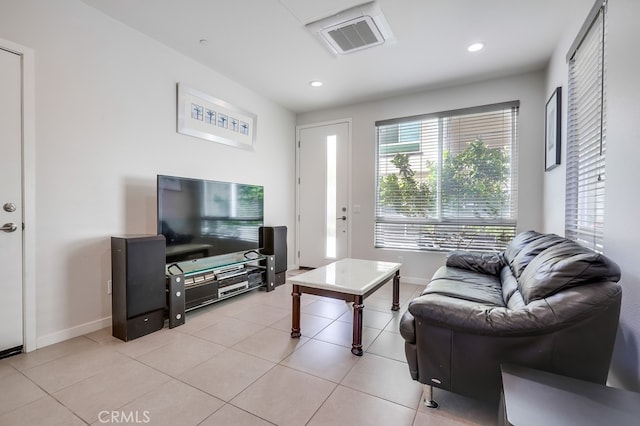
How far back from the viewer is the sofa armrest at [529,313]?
1.21 metres

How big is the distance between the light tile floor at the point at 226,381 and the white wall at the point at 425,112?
179cm

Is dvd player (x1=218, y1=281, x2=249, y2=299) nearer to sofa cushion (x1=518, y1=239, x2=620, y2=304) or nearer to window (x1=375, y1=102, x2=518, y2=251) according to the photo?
window (x1=375, y1=102, x2=518, y2=251)

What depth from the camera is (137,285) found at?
231 cm

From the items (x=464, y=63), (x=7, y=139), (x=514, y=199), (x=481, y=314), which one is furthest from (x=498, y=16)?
(x=7, y=139)

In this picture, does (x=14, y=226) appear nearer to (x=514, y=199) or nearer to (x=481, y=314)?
(x=481, y=314)

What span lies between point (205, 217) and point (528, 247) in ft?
9.43

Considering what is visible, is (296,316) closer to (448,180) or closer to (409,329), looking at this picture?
(409,329)

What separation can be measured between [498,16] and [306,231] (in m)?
3.60

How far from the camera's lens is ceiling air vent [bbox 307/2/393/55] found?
7.64 ft

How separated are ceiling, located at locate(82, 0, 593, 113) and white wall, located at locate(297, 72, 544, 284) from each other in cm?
16

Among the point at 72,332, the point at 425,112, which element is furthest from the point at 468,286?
the point at 72,332

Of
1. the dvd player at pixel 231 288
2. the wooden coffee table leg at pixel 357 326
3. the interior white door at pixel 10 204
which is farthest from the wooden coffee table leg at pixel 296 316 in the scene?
the interior white door at pixel 10 204

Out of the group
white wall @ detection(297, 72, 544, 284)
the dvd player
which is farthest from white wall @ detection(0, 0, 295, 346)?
white wall @ detection(297, 72, 544, 284)

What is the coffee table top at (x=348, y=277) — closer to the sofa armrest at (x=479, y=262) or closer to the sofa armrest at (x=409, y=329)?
the sofa armrest at (x=409, y=329)
